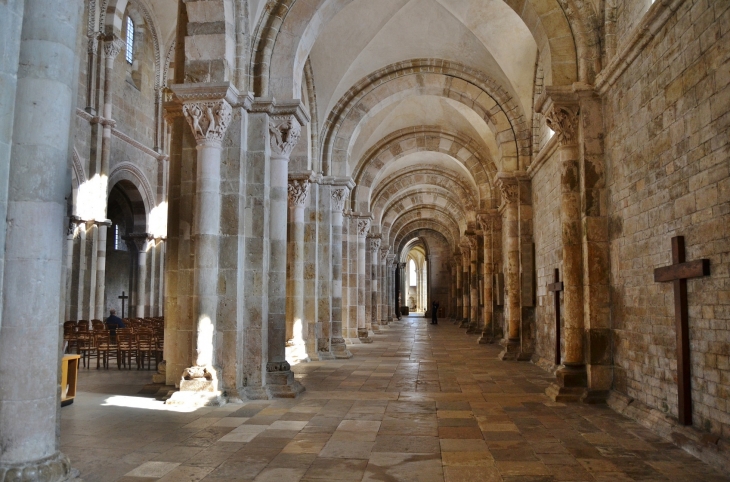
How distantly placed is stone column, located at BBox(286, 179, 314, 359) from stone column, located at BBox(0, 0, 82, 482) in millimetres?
9514

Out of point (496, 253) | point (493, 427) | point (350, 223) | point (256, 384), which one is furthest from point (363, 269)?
point (493, 427)

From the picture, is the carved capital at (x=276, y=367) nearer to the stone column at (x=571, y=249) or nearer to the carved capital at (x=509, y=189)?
the stone column at (x=571, y=249)

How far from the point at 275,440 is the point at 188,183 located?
432 centimetres

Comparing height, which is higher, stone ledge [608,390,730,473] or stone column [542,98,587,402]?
stone column [542,98,587,402]

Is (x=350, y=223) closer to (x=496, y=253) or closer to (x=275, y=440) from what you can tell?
(x=496, y=253)

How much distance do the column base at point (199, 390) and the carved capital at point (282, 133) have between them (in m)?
3.76

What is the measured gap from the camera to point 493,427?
724 centimetres

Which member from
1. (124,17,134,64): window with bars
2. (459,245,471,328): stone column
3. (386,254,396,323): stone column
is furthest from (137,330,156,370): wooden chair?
(386,254,396,323): stone column

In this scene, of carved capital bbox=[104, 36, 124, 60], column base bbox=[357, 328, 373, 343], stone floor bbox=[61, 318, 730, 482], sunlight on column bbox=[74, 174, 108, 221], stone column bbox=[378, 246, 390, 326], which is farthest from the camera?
stone column bbox=[378, 246, 390, 326]

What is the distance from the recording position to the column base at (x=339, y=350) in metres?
15.8

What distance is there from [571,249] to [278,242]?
187 inches

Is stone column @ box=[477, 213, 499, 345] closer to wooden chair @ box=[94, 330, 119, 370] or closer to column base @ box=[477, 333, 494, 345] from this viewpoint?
column base @ box=[477, 333, 494, 345]

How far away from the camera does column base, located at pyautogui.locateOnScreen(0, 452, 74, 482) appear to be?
416 centimetres

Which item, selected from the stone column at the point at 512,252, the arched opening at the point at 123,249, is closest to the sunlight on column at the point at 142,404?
the stone column at the point at 512,252
